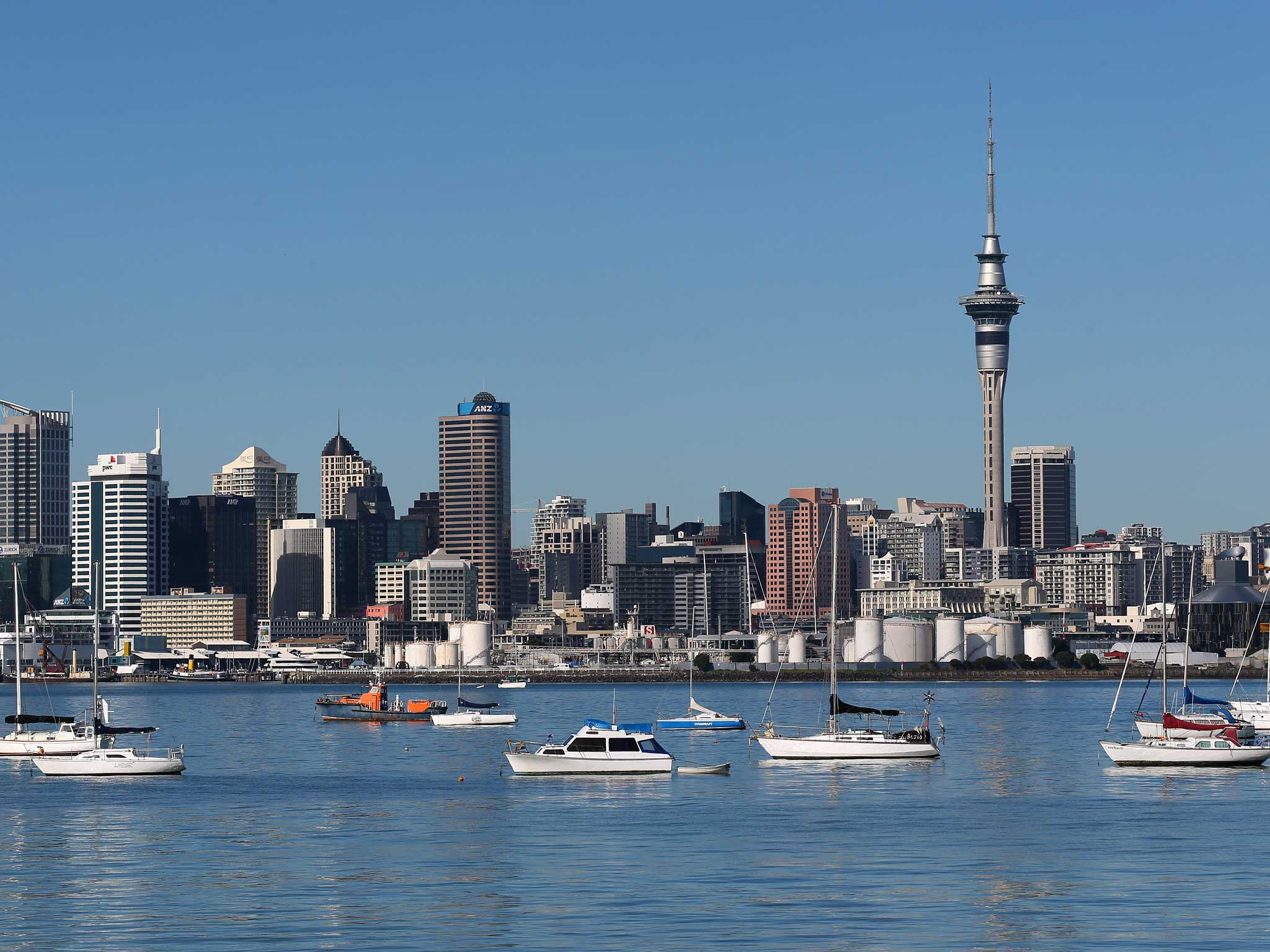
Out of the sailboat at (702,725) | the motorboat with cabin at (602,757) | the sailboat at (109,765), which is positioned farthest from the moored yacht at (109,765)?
the sailboat at (702,725)

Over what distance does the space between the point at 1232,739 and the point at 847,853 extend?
Result: 1709 inches

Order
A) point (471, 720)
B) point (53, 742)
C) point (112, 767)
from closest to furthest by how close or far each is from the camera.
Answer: point (112, 767) < point (53, 742) < point (471, 720)

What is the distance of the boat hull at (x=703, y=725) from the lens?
152 meters

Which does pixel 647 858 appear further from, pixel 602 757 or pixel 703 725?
pixel 703 725

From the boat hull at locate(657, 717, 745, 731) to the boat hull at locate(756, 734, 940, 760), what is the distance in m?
43.8

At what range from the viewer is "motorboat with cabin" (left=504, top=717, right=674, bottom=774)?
97.7 m

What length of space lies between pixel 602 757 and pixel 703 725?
55590mm

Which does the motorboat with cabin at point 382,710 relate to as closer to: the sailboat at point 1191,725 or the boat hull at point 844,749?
the sailboat at point 1191,725

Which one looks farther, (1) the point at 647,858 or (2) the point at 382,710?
(2) the point at 382,710

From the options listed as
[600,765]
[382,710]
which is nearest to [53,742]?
[600,765]

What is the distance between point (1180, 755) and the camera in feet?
333

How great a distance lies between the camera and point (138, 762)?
343 feet

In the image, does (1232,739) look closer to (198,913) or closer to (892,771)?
(892,771)

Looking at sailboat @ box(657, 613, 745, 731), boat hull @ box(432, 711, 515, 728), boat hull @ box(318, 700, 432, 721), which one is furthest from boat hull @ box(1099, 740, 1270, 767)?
boat hull @ box(318, 700, 432, 721)
